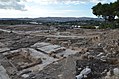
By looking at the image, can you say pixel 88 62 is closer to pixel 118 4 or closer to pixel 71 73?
pixel 71 73

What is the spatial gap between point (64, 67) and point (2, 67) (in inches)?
296

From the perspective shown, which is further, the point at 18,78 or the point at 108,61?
the point at 18,78

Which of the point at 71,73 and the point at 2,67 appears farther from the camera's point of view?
the point at 2,67

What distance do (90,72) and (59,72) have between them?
10.4ft

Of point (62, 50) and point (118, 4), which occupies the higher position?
point (118, 4)

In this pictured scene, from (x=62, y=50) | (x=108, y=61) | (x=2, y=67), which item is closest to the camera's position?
(x=108, y=61)

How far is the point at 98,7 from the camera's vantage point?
223 ft

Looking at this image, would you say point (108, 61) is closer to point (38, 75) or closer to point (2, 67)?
point (38, 75)

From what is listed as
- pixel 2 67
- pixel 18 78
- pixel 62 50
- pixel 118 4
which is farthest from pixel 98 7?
pixel 18 78

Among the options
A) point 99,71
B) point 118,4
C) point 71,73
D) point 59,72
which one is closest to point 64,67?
point 59,72

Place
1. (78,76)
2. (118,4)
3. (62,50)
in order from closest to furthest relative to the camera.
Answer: (78,76), (62,50), (118,4)

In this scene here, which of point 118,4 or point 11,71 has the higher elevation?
point 118,4

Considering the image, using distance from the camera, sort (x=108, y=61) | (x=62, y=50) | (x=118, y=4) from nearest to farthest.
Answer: (x=108, y=61) < (x=62, y=50) < (x=118, y=4)

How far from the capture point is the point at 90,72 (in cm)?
1485
